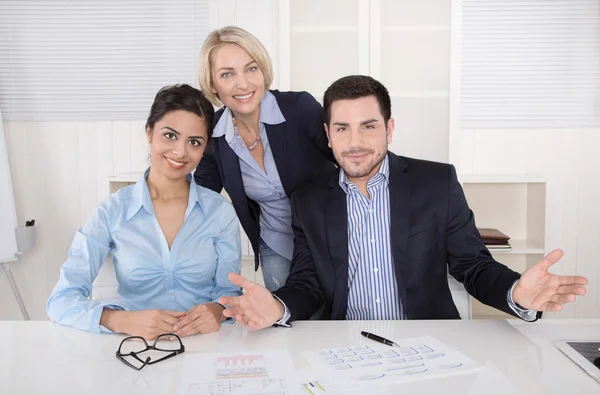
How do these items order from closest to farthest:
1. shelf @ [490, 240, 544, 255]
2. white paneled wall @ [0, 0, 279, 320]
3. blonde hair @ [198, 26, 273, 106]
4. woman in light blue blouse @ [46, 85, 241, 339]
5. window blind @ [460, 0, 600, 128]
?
woman in light blue blouse @ [46, 85, 241, 339] < blonde hair @ [198, 26, 273, 106] < shelf @ [490, 240, 544, 255] < window blind @ [460, 0, 600, 128] < white paneled wall @ [0, 0, 279, 320]

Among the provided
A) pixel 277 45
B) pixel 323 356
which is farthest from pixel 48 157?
pixel 323 356

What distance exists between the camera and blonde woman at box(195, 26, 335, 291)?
2.06 metres

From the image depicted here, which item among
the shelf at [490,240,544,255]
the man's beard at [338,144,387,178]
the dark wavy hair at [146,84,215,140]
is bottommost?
the shelf at [490,240,544,255]

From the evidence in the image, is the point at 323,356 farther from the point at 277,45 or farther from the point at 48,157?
the point at 48,157

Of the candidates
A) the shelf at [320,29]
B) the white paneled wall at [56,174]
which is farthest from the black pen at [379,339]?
the white paneled wall at [56,174]

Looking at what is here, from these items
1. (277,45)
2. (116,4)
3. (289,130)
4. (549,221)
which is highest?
(116,4)

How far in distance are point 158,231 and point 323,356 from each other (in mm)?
702

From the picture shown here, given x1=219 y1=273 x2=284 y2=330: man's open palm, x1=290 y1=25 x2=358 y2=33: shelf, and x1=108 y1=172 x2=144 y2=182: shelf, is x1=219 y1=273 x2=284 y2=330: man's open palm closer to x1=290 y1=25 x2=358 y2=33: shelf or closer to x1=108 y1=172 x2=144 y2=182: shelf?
x1=108 y1=172 x2=144 y2=182: shelf

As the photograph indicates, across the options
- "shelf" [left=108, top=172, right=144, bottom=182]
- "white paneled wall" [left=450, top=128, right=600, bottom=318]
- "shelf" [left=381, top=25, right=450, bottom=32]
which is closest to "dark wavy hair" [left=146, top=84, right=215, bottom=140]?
"shelf" [left=108, top=172, right=144, bottom=182]

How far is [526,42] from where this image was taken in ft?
11.3

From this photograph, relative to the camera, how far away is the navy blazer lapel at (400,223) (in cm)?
174

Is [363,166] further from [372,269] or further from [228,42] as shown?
[228,42]

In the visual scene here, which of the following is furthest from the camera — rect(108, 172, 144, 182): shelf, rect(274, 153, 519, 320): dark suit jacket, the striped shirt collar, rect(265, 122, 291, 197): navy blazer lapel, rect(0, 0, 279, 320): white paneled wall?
rect(0, 0, 279, 320): white paneled wall

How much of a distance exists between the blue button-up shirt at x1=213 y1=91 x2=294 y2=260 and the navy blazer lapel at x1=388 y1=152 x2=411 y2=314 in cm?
55
